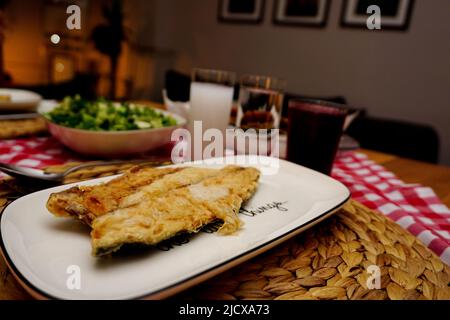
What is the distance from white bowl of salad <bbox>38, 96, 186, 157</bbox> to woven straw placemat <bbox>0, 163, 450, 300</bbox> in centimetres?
25

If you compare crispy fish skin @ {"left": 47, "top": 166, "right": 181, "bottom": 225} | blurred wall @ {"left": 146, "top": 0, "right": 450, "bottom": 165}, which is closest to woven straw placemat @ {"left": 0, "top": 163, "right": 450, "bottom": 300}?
crispy fish skin @ {"left": 47, "top": 166, "right": 181, "bottom": 225}

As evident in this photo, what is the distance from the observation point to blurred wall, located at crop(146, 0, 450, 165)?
275 cm

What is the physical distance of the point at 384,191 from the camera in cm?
105

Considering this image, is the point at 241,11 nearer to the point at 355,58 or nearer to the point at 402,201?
the point at 355,58

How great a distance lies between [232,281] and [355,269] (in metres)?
0.22

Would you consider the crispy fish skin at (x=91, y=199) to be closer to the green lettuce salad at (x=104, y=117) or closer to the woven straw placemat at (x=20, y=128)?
the green lettuce salad at (x=104, y=117)

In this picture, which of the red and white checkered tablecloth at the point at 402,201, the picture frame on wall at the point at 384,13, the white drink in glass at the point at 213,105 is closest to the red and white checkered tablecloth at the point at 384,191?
the red and white checkered tablecloth at the point at 402,201

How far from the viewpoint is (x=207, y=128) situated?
3.53ft

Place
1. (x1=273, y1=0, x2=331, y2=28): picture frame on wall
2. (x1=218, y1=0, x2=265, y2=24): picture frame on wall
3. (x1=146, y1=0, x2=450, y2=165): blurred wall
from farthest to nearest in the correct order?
(x1=218, y1=0, x2=265, y2=24): picture frame on wall < (x1=273, y1=0, x2=331, y2=28): picture frame on wall < (x1=146, y1=0, x2=450, y2=165): blurred wall

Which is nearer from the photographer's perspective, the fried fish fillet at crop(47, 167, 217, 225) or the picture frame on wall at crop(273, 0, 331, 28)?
the fried fish fillet at crop(47, 167, 217, 225)

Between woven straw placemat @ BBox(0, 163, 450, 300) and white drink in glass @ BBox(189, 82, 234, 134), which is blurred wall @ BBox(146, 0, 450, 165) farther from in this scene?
woven straw placemat @ BBox(0, 163, 450, 300)

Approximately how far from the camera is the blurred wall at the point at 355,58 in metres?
2.75
